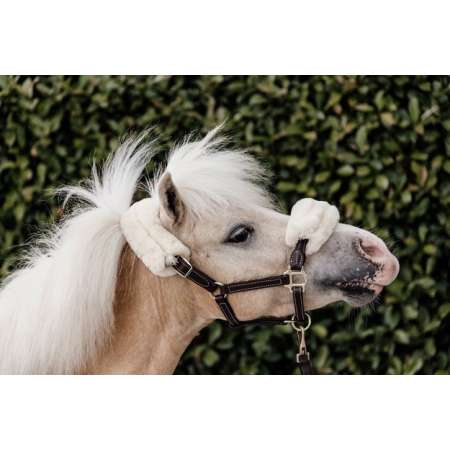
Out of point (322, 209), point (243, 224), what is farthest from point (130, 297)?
point (322, 209)

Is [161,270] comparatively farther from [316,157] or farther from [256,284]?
[316,157]

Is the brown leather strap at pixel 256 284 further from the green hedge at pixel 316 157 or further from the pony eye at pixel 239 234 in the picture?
the green hedge at pixel 316 157

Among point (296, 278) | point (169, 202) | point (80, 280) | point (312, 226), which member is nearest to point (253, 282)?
point (296, 278)

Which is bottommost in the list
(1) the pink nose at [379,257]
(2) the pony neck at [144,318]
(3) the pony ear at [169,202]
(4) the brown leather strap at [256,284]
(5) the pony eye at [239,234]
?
(2) the pony neck at [144,318]

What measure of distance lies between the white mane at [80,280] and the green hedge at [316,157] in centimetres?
108

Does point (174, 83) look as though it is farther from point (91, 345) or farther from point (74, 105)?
point (91, 345)

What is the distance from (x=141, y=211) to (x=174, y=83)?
1408mm

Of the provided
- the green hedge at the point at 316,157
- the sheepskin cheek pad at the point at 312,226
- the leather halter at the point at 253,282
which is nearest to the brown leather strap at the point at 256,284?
the leather halter at the point at 253,282

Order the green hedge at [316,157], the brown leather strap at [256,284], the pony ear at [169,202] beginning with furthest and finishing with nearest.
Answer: the green hedge at [316,157]
the brown leather strap at [256,284]
the pony ear at [169,202]

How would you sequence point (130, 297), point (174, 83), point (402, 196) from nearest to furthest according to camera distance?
point (130, 297)
point (402, 196)
point (174, 83)

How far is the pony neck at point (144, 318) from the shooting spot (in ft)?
5.28

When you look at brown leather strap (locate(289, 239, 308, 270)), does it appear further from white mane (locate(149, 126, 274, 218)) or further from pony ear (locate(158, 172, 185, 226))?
pony ear (locate(158, 172, 185, 226))

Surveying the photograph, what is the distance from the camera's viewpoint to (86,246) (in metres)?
1.52

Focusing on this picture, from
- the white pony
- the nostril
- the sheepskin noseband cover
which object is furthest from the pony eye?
the nostril
